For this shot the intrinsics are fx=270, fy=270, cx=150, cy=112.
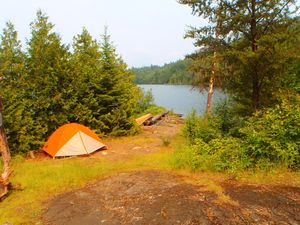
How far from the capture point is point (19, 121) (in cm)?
1143

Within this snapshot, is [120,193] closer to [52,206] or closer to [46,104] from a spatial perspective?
[52,206]

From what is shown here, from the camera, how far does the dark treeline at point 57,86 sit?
11.6 meters

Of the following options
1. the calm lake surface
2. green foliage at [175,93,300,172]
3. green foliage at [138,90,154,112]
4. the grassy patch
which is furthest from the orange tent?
green foliage at [138,90,154,112]

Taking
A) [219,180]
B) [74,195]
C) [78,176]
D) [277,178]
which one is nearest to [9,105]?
[78,176]

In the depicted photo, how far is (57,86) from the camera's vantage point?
523 inches

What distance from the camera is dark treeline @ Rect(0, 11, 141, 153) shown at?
11578 mm

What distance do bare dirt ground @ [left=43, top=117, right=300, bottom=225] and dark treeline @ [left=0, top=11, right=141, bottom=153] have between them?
5.78 metres

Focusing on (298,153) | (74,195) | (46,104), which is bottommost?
(74,195)

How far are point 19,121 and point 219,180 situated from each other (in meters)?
8.52

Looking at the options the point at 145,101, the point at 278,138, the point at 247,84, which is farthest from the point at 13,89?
the point at 145,101

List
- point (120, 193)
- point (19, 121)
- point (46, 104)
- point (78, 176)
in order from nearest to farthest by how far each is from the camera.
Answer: point (120, 193) < point (78, 176) < point (19, 121) < point (46, 104)

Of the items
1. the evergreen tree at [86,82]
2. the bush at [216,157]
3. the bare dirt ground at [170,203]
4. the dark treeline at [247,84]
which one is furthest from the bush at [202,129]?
the evergreen tree at [86,82]

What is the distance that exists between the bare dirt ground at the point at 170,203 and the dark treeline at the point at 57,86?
578 cm

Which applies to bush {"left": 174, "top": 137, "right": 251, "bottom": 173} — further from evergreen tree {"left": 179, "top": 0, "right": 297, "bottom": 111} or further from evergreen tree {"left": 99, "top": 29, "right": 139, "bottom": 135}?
evergreen tree {"left": 99, "top": 29, "right": 139, "bottom": 135}
